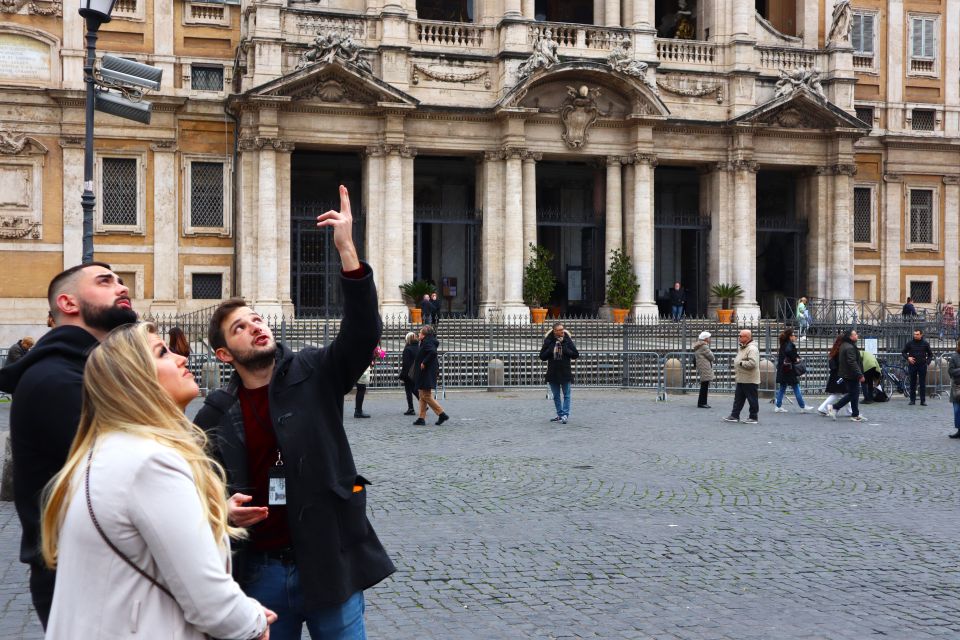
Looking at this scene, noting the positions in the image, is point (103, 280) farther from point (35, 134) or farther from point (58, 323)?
point (35, 134)

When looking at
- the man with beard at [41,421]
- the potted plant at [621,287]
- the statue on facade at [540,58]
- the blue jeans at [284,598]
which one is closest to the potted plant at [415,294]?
the potted plant at [621,287]

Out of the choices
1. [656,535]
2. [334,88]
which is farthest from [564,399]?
[334,88]

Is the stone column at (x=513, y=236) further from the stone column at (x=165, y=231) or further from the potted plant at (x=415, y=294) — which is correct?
the stone column at (x=165, y=231)

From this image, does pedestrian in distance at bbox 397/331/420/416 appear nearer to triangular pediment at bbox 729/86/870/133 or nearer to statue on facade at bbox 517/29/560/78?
statue on facade at bbox 517/29/560/78

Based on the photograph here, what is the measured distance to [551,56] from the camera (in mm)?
29422

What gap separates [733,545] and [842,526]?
1.28 metres

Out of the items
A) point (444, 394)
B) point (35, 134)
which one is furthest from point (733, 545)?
point (35, 134)

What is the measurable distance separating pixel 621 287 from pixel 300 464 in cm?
2740

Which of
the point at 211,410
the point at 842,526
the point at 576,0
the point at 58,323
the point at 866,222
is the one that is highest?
the point at 576,0

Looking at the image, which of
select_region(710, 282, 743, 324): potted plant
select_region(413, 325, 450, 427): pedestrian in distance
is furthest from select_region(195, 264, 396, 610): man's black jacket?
select_region(710, 282, 743, 324): potted plant

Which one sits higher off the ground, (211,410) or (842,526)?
(211,410)

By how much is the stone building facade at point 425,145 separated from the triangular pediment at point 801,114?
7cm

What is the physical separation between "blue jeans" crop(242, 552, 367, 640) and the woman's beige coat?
1097 mm

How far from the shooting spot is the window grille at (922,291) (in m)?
36.2
